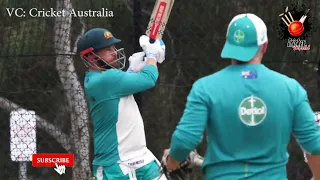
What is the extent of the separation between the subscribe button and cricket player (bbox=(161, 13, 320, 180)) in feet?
9.81

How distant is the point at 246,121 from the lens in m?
3.09

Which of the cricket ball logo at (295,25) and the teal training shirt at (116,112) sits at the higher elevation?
the cricket ball logo at (295,25)

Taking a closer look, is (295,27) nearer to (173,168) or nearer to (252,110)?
(173,168)

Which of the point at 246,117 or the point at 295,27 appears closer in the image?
the point at 246,117

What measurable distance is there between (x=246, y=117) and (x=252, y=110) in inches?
1.7

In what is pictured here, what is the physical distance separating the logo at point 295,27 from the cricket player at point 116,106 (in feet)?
5.62

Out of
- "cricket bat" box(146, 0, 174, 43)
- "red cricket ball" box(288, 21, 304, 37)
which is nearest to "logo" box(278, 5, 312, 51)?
"red cricket ball" box(288, 21, 304, 37)

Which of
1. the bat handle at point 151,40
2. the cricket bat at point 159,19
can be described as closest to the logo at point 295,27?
the cricket bat at point 159,19

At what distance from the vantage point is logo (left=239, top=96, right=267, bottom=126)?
308cm

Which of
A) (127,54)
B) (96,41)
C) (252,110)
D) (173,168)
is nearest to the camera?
(252,110)

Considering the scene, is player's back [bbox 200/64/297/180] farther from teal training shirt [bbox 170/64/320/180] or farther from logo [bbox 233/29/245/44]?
logo [bbox 233/29/245/44]

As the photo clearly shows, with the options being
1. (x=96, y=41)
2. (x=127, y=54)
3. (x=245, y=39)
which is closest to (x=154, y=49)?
(x=96, y=41)

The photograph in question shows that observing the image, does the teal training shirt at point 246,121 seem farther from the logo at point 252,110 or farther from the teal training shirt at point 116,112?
the teal training shirt at point 116,112

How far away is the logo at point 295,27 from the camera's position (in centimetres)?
593
